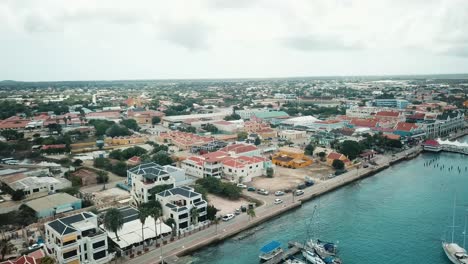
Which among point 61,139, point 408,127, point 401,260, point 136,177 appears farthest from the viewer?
point 408,127

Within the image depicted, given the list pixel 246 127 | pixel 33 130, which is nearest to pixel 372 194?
pixel 246 127

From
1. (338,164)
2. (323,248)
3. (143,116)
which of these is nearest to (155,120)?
(143,116)

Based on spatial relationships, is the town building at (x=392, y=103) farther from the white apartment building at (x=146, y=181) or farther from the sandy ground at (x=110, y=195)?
the sandy ground at (x=110, y=195)

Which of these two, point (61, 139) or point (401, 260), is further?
point (61, 139)

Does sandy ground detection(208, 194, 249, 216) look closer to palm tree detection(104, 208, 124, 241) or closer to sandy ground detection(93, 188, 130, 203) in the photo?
sandy ground detection(93, 188, 130, 203)

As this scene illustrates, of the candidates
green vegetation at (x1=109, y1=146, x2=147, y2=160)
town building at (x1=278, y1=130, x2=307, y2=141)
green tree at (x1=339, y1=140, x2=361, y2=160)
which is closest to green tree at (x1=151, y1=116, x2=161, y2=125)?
town building at (x1=278, y1=130, x2=307, y2=141)

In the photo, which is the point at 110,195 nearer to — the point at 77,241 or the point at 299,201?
the point at 77,241

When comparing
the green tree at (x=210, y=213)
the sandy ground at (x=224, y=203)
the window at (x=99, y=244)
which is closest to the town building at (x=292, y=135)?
the sandy ground at (x=224, y=203)

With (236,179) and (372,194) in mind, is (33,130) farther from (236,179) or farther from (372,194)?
(372,194)
